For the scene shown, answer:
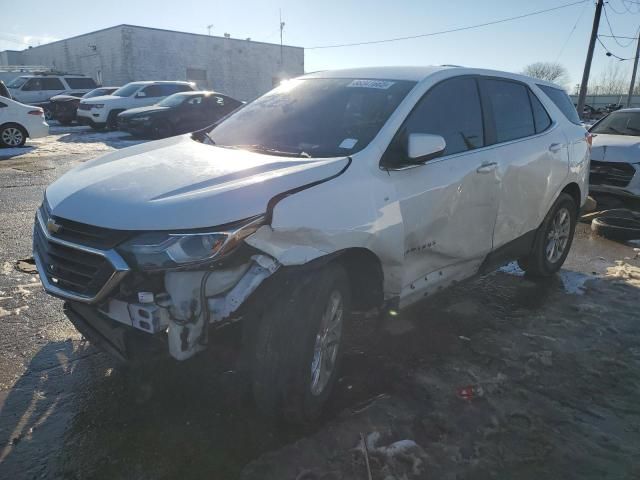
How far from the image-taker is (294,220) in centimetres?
244

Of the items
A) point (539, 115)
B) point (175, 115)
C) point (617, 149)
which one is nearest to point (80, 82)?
point (175, 115)

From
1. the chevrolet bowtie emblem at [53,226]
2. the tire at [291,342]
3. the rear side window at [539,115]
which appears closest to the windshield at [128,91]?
the rear side window at [539,115]

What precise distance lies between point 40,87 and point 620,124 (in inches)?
910

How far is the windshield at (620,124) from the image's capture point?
8.34 m

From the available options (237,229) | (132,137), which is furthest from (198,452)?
(132,137)

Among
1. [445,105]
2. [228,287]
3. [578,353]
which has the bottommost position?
[578,353]

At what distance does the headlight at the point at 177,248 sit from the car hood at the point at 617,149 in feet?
23.4

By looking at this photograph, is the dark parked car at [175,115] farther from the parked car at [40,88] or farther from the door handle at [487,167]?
the door handle at [487,167]

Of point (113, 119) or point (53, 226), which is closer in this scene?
point (53, 226)

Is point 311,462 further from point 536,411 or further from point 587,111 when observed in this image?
point 587,111

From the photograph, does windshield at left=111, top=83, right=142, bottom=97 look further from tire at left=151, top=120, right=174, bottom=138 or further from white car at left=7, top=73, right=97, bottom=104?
white car at left=7, top=73, right=97, bottom=104

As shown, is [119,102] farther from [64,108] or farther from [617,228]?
[617,228]

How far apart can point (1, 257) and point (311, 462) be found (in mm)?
4091

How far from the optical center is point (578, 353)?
3584 mm
